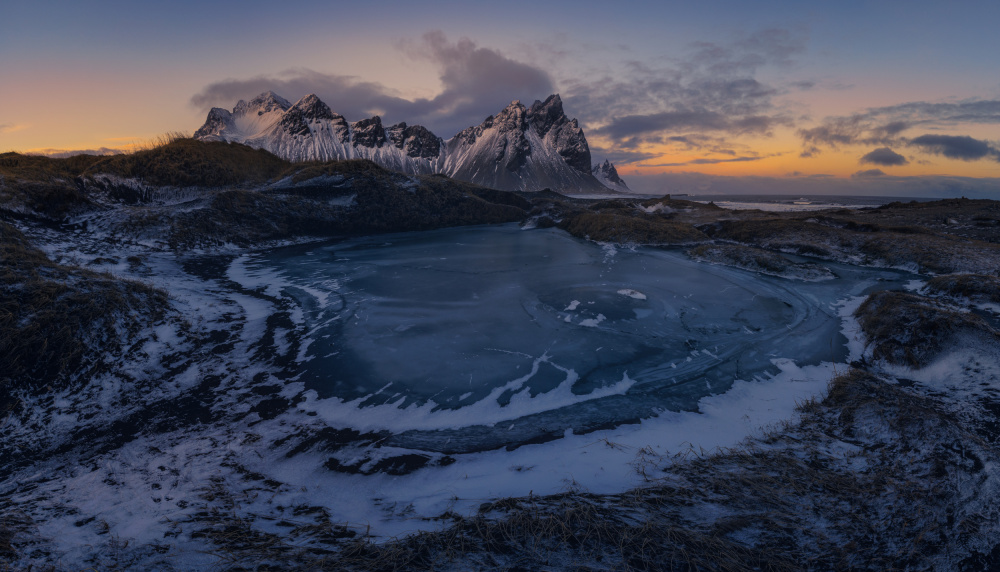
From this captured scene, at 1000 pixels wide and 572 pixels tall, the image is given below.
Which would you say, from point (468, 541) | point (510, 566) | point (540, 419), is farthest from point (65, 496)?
point (540, 419)

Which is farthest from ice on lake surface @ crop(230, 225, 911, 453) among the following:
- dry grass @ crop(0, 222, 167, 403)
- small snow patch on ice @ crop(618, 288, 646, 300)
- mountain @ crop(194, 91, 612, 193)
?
mountain @ crop(194, 91, 612, 193)

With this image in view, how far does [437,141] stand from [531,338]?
604 ft

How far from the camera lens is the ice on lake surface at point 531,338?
239 inches

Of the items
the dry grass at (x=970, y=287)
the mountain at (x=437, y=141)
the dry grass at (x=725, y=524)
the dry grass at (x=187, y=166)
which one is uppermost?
the mountain at (x=437, y=141)

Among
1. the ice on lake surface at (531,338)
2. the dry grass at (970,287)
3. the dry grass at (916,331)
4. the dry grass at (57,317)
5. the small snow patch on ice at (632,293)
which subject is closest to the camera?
the dry grass at (57,317)

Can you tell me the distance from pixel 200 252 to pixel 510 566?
20483 mm

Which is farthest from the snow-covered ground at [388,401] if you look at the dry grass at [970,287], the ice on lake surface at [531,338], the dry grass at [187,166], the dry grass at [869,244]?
the dry grass at [187,166]

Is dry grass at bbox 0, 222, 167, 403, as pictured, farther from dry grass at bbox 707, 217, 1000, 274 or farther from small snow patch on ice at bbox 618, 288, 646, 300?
dry grass at bbox 707, 217, 1000, 274

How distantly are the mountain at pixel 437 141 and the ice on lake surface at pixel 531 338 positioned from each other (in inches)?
5165

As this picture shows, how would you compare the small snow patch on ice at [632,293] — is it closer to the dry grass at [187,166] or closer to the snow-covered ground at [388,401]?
the snow-covered ground at [388,401]

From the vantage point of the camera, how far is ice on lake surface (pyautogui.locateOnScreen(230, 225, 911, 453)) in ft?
19.9

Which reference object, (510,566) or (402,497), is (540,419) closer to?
(402,497)

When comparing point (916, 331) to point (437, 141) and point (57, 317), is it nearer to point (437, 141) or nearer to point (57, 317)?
point (57, 317)

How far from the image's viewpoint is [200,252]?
17.1 meters
